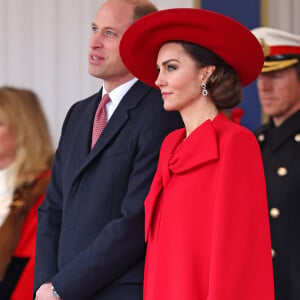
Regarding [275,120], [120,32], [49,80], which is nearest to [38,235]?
[120,32]

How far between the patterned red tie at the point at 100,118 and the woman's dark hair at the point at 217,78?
1.59 feet

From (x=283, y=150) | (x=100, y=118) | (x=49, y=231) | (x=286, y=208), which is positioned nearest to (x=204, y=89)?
(x=100, y=118)

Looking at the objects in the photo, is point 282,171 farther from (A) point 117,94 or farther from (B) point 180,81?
(B) point 180,81

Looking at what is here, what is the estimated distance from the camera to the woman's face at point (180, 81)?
2.70 meters

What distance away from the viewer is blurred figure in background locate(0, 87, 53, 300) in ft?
12.1

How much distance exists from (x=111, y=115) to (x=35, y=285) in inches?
24.6

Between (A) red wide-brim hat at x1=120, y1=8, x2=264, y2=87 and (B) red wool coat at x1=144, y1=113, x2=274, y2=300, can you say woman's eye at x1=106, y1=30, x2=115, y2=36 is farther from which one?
(B) red wool coat at x1=144, y1=113, x2=274, y2=300

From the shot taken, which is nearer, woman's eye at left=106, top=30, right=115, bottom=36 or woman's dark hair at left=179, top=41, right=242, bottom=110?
woman's dark hair at left=179, top=41, right=242, bottom=110

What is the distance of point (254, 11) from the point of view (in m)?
4.76

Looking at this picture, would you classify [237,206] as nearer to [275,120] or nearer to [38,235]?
[38,235]

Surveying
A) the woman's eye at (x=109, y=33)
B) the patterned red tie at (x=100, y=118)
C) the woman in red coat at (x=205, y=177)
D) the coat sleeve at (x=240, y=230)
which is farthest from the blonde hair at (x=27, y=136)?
the coat sleeve at (x=240, y=230)

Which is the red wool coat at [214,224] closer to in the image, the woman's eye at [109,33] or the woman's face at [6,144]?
the woman's eye at [109,33]

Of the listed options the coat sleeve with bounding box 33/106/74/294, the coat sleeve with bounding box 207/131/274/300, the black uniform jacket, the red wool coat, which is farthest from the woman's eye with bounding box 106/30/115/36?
the black uniform jacket

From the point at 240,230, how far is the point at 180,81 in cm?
48
